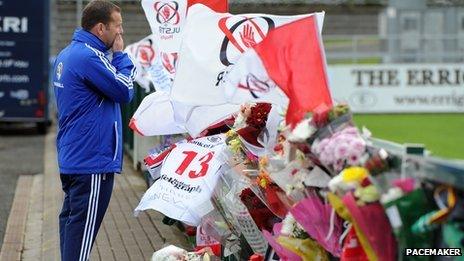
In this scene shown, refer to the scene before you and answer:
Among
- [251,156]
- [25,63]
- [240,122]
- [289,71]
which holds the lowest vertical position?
[25,63]

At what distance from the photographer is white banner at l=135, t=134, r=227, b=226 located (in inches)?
260

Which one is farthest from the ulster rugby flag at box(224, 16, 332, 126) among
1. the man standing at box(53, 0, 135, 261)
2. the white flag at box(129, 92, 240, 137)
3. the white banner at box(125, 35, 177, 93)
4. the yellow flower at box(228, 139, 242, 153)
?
the white banner at box(125, 35, 177, 93)

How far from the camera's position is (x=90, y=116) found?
6.12 metres

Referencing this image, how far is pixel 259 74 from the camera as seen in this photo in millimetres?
5141

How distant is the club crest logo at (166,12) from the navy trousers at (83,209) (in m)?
2.75

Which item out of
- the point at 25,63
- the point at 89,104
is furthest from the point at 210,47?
the point at 25,63

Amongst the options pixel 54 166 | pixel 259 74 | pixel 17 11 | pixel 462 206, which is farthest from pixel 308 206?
pixel 17 11

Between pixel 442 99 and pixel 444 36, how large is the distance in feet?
18.1

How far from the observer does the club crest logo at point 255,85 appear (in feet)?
17.0

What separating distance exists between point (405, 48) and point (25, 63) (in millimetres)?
14643

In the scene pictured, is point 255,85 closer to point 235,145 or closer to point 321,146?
point 321,146

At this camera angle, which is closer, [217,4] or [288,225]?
[288,225]

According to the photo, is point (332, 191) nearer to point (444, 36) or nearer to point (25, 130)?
point (25, 130)

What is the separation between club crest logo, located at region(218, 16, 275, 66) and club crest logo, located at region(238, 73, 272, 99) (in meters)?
1.38
